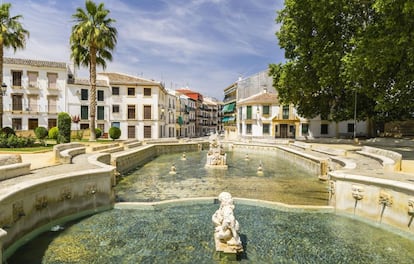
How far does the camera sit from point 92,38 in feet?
88.7

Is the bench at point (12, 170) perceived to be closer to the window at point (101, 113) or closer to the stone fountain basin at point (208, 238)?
the stone fountain basin at point (208, 238)

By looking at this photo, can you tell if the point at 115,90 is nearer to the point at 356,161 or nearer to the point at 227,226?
the point at 356,161

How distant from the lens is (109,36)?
28578 mm

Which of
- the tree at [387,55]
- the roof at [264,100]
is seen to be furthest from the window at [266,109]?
the tree at [387,55]

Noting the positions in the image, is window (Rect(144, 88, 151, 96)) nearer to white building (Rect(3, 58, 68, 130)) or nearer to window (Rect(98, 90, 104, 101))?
window (Rect(98, 90, 104, 101))

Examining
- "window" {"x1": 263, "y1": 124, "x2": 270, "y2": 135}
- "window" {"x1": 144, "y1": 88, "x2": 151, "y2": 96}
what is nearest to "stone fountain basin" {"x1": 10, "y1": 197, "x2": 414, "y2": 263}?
"window" {"x1": 144, "y1": 88, "x2": 151, "y2": 96}

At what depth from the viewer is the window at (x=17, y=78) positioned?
37.2 metres

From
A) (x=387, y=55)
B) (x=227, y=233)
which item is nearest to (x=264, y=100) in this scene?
(x=387, y=55)

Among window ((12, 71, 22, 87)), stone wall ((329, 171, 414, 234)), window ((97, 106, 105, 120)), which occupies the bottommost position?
stone wall ((329, 171, 414, 234))

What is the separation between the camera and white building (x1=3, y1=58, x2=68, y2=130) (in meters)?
37.0

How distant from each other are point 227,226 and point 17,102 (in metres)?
40.9

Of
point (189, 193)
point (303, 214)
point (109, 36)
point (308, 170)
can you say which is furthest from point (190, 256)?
point (109, 36)

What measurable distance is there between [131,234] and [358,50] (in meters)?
18.2

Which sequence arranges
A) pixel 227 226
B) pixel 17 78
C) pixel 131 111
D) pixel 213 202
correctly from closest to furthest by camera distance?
pixel 227 226 → pixel 213 202 → pixel 17 78 → pixel 131 111
